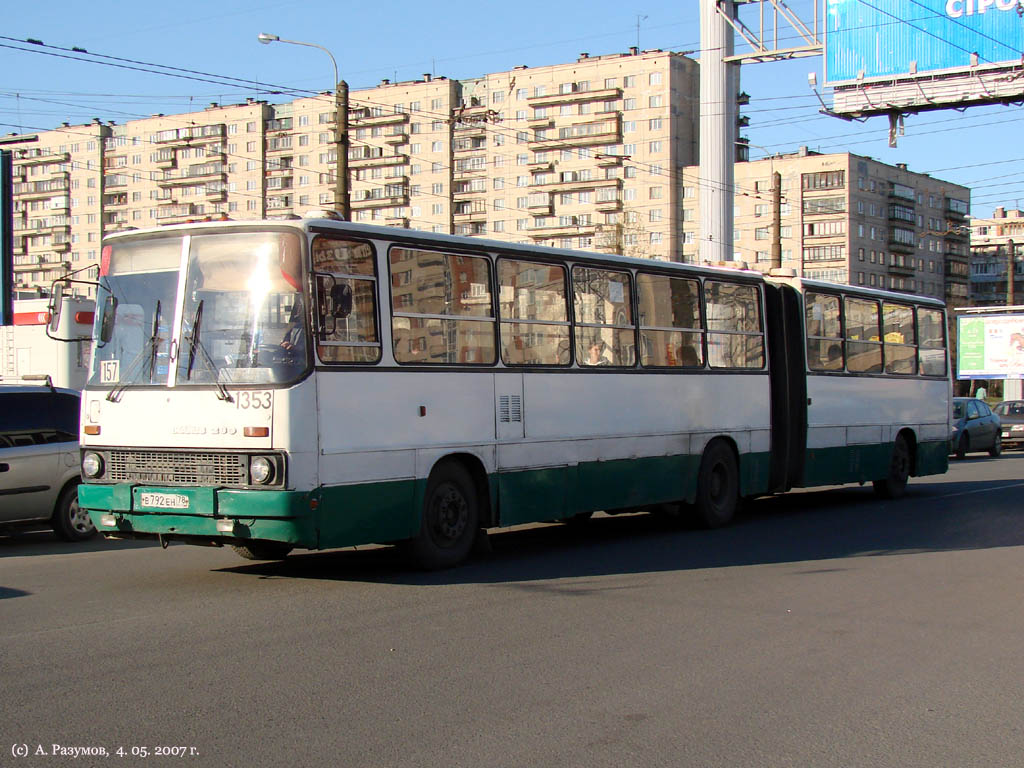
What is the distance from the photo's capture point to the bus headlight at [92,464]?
1042 cm

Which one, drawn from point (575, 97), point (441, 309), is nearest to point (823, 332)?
point (441, 309)

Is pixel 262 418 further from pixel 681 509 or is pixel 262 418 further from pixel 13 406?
pixel 681 509

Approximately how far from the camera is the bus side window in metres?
20.5

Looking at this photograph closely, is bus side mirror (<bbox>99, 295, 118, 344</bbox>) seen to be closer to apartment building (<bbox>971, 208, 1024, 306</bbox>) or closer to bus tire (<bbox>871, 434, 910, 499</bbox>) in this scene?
bus tire (<bbox>871, 434, 910, 499</bbox>)

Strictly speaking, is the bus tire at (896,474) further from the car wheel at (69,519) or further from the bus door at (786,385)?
the car wheel at (69,519)

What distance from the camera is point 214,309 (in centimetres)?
993

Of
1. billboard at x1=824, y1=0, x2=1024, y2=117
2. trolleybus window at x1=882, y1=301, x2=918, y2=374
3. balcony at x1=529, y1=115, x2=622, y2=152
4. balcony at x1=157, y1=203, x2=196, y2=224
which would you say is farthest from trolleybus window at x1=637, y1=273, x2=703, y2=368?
balcony at x1=157, y1=203, x2=196, y2=224

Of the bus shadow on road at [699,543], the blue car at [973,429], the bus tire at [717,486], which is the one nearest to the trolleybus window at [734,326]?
the bus tire at [717,486]

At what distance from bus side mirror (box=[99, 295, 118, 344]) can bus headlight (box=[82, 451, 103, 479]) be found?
3.27 ft

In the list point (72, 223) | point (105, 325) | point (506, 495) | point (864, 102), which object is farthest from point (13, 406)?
point (72, 223)

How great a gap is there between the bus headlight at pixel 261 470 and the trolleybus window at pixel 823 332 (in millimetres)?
9792

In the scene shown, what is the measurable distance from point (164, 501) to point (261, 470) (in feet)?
3.20

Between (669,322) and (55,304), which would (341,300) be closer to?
(55,304)

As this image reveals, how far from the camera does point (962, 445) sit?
35.3 metres
